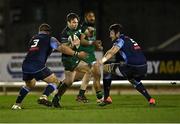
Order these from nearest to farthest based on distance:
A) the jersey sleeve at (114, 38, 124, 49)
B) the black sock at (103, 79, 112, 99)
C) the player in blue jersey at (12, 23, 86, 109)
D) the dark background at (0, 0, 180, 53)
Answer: the player in blue jersey at (12, 23, 86, 109) → the jersey sleeve at (114, 38, 124, 49) → the black sock at (103, 79, 112, 99) → the dark background at (0, 0, 180, 53)

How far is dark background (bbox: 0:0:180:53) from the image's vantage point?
79.9 feet

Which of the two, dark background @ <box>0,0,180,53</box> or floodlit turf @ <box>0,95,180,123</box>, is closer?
floodlit turf @ <box>0,95,180,123</box>

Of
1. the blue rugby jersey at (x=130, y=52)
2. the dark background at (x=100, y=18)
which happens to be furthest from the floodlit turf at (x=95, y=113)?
the dark background at (x=100, y=18)

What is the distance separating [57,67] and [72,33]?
7188mm

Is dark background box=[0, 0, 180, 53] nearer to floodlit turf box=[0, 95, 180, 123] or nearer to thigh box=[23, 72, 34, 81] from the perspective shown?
floodlit turf box=[0, 95, 180, 123]

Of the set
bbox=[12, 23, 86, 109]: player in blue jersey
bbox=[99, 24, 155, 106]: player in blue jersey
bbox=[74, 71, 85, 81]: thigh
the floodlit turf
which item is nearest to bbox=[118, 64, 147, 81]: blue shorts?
bbox=[99, 24, 155, 106]: player in blue jersey

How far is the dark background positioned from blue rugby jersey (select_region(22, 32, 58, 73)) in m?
9.42

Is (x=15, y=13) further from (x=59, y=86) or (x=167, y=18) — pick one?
(x=59, y=86)

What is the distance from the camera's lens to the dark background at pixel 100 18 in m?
24.3

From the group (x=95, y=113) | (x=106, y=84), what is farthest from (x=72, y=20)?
(x=95, y=113)

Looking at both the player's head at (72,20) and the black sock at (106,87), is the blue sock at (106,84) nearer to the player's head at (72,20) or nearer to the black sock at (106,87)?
the black sock at (106,87)

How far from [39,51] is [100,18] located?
32.1 ft

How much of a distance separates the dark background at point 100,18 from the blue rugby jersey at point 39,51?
30.9ft

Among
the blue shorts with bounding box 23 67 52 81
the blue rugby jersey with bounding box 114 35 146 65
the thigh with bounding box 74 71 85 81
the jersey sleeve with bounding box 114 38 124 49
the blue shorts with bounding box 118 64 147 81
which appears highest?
the jersey sleeve with bounding box 114 38 124 49
